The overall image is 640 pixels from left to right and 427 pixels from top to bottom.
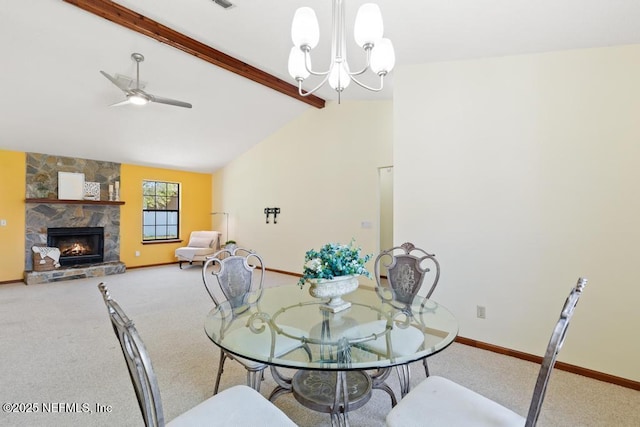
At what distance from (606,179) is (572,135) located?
424 millimetres

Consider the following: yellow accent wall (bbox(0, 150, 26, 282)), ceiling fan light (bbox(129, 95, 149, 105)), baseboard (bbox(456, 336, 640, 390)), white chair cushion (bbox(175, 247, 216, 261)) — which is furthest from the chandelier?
yellow accent wall (bbox(0, 150, 26, 282))

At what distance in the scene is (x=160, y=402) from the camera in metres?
1.05

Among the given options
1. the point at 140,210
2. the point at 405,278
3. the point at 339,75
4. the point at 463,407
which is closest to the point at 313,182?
the point at 405,278

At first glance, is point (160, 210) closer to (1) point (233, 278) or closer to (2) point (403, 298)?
(1) point (233, 278)

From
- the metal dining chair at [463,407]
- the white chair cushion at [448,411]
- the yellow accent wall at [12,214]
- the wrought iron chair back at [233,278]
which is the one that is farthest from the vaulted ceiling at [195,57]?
the white chair cushion at [448,411]

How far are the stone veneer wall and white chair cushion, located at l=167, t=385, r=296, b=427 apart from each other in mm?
6670

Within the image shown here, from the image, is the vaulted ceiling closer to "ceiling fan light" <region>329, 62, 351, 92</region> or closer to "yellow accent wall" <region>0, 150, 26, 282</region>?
"yellow accent wall" <region>0, 150, 26, 282</region>

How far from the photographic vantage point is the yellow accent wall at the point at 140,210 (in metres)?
6.86

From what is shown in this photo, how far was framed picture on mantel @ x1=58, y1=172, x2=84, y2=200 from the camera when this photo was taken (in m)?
5.97

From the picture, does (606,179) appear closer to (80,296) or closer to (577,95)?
(577,95)

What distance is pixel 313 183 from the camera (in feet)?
19.7

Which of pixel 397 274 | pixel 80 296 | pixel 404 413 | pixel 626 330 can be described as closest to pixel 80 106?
pixel 80 296

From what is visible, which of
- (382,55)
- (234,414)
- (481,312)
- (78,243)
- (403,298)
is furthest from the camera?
(78,243)

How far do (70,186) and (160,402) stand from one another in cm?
685
